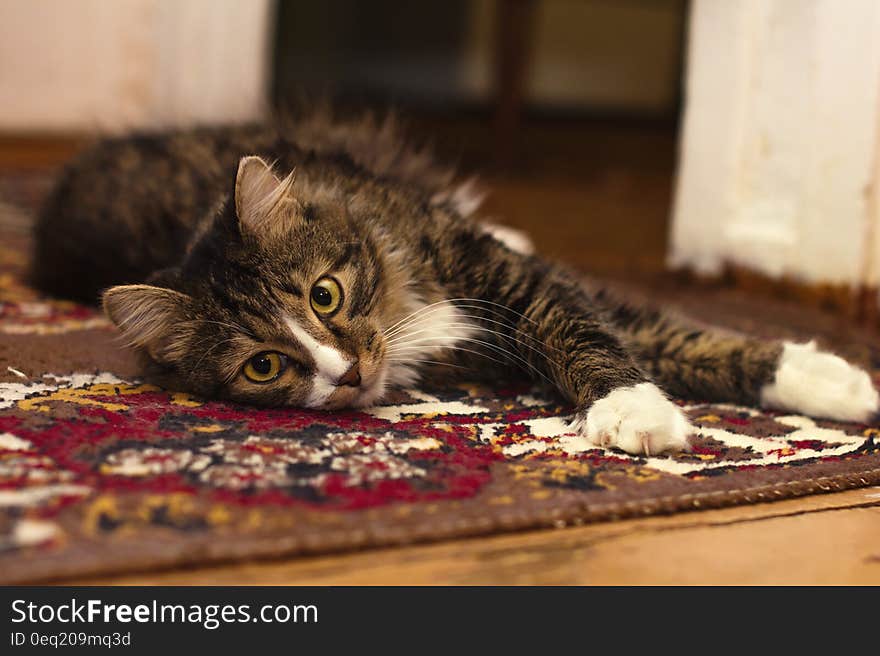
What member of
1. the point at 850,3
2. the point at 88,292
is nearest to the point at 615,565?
the point at 88,292

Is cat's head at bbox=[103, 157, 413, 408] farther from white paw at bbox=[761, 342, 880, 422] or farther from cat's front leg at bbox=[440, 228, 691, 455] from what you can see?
white paw at bbox=[761, 342, 880, 422]

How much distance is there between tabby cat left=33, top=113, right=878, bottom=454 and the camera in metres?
1.33

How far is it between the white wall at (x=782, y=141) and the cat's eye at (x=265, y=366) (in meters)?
1.46

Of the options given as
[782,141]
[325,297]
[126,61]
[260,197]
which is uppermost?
[126,61]

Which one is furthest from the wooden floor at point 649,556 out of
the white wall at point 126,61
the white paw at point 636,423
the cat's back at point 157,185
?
the white wall at point 126,61

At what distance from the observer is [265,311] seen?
133 centimetres

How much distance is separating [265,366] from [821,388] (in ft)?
2.84

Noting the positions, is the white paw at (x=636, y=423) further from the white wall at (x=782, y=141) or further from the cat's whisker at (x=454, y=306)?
the white wall at (x=782, y=141)

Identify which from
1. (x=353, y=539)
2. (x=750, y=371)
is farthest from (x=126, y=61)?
(x=353, y=539)

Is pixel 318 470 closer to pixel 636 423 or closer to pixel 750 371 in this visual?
pixel 636 423

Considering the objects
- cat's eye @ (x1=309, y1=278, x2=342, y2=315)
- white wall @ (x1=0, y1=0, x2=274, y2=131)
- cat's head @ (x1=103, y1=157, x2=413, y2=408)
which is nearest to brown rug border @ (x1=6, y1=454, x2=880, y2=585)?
cat's head @ (x1=103, y1=157, x2=413, y2=408)

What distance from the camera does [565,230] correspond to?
3.39m

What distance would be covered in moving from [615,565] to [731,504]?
0.22 m
